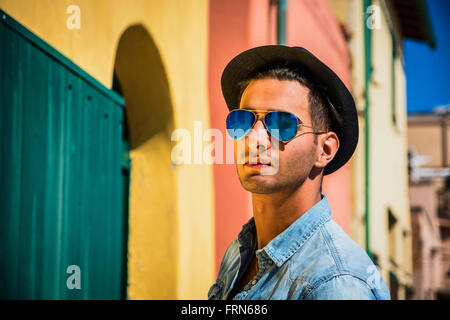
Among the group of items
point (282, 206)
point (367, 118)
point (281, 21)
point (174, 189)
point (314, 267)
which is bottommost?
point (314, 267)

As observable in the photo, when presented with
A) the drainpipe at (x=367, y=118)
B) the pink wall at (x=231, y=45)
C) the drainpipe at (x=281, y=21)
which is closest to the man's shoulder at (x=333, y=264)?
the pink wall at (x=231, y=45)

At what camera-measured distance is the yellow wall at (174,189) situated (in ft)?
12.1

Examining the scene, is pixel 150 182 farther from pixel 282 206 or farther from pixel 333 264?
pixel 333 264

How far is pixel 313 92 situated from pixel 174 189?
237 centimetres

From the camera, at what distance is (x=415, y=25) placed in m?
5.93

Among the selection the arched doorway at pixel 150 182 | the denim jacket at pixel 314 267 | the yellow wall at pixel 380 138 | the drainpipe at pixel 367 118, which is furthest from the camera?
the yellow wall at pixel 380 138

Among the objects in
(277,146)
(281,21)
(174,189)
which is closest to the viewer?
(277,146)

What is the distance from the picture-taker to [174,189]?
3.72 metres

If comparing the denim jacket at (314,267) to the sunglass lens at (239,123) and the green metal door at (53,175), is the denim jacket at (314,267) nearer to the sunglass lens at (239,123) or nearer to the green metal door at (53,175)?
the sunglass lens at (239,123)

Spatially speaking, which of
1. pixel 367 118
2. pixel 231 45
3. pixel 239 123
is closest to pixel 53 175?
pixel 239 123

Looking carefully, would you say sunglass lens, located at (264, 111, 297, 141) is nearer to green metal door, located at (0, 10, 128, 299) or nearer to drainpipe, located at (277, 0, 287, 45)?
green metal door, located at (0, 10, 128, 299)

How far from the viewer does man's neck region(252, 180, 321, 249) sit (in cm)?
144

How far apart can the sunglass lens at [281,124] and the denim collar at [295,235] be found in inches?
8.3
